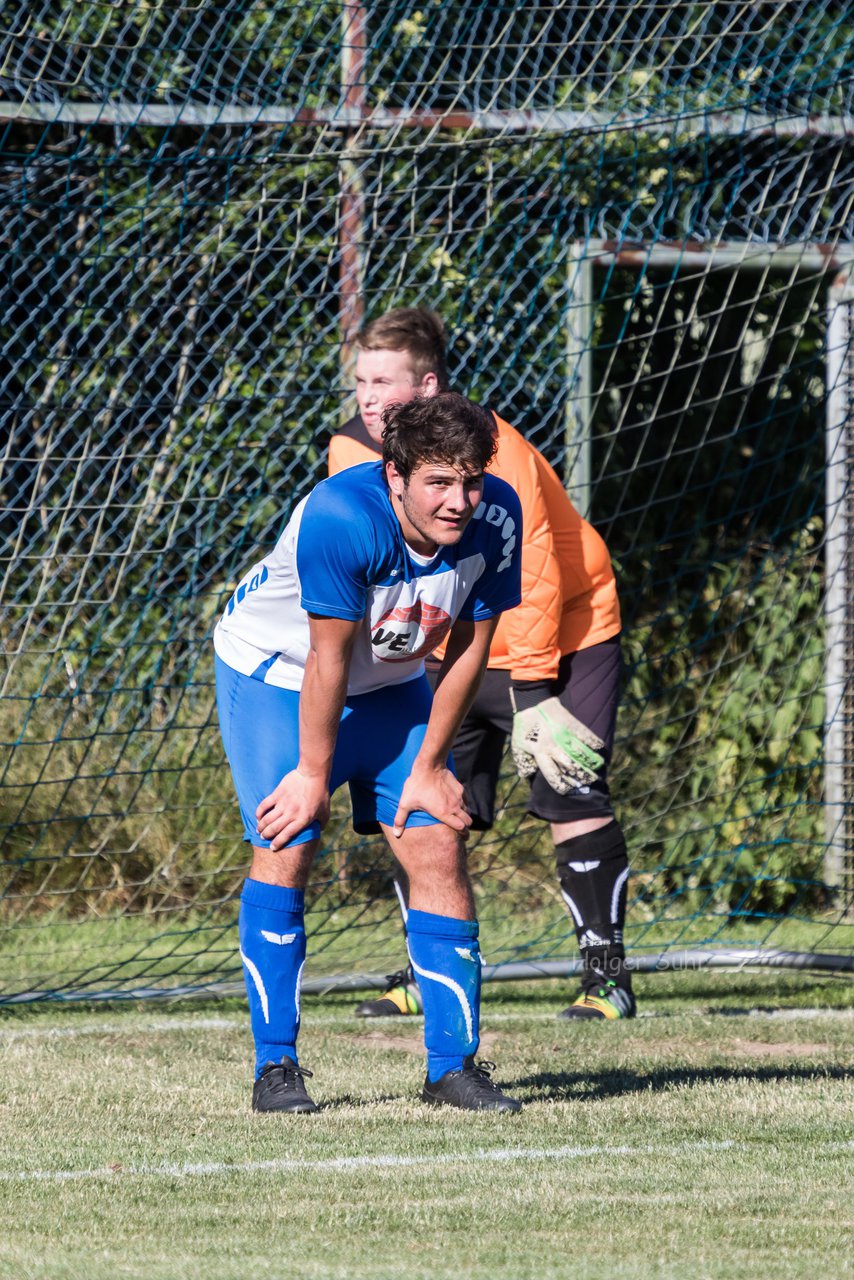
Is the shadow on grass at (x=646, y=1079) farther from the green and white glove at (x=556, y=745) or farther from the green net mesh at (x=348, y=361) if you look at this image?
the green net mesh at (x=348, y=361)

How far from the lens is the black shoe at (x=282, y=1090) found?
13.0 feet

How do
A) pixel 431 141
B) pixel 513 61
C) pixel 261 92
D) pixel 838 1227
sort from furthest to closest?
pixel 513 61 → pixel 261 92 → pixel 431 141 → pixel 838 1227

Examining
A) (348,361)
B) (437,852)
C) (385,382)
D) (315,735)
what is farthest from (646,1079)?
(348,361)

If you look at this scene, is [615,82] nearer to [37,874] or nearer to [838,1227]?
[37,874]

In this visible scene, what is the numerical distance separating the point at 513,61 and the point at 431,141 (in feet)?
4.61

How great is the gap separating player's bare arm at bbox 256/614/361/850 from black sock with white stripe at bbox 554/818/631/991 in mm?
1764

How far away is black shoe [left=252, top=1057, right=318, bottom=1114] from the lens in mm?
3975

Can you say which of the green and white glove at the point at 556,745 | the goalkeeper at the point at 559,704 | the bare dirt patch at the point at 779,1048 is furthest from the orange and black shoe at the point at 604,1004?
the green and white glove at the point at 556,745

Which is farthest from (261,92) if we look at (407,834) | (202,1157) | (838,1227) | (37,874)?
(838,1227)

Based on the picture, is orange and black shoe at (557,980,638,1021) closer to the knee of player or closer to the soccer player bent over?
the soccer player bent over

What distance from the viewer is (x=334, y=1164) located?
3.49 m

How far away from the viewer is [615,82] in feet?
27.2

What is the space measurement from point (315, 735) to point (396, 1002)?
218 cm

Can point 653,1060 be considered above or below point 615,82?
below
